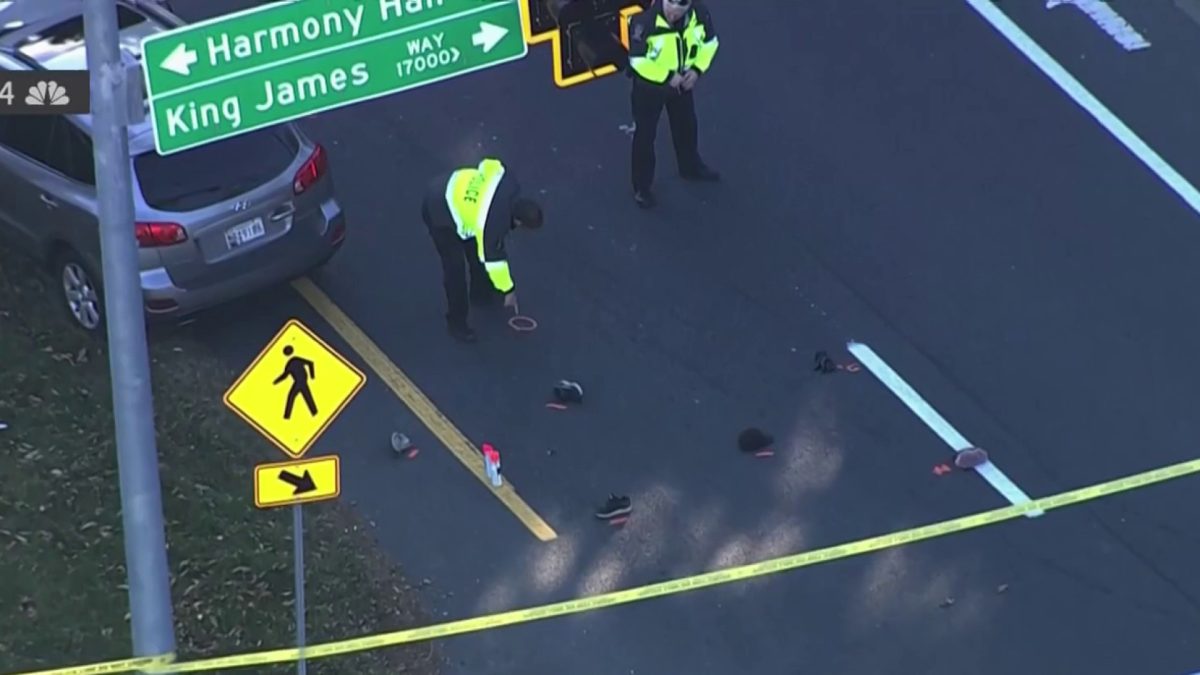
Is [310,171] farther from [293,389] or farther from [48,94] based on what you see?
[48,94]

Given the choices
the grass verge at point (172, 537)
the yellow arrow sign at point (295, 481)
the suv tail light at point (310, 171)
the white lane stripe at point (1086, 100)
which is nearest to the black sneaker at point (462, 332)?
the suv tail light at point (310, 171)

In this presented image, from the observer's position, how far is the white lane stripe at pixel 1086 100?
46.4 ft

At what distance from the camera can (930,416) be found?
39.9 ft

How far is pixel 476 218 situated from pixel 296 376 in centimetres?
347

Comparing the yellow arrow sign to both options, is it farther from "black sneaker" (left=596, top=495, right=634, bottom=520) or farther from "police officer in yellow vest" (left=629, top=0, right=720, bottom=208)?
"police officer in yellow vest" (left=629, top=0, right=720, bottom=208)

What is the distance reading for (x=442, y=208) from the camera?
40.0 feet

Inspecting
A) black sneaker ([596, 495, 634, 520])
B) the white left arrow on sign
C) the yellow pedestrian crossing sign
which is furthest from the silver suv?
the white left arrow on sign

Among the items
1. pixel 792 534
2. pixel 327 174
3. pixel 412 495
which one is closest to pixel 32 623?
pixel 412 495

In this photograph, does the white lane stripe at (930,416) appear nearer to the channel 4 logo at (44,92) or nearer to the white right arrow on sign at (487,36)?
the white right arrow on sign at (487,36)

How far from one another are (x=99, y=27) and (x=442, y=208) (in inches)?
172

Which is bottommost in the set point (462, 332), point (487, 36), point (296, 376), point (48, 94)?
point (462, 332)

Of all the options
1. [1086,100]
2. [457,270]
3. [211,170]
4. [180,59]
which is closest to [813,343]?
[457,270]

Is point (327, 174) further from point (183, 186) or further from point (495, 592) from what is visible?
point (495, 592)

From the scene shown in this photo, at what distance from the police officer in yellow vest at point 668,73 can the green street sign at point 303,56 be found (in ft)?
14.0
